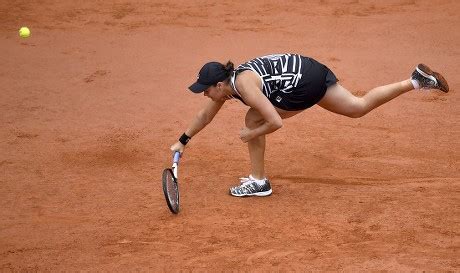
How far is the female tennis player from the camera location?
6578 mm

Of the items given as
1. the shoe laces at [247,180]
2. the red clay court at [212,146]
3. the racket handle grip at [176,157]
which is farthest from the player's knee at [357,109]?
the racket handle grip at [176,157]

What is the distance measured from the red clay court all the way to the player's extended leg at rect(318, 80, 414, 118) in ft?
2.42

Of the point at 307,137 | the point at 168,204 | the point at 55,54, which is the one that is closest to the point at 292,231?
the point at 168,204

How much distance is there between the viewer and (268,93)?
22.2 feet

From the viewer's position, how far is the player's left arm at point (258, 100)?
6488 mm

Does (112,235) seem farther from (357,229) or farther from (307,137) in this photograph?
(307,137)

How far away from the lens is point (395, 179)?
7.39m

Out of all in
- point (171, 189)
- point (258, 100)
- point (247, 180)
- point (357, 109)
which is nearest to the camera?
point (258, 100)

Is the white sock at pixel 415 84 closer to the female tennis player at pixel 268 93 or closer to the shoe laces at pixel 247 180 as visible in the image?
the female tennis player at pixel 268 93

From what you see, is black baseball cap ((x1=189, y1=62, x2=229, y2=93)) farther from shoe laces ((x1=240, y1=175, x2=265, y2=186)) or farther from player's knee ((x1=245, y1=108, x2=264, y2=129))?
shoe laces ((x1=240, y1=175, x2=265, y2=186))

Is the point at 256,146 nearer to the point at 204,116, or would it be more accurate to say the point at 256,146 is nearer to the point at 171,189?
the point at 204,116

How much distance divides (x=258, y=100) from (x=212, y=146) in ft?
6.49

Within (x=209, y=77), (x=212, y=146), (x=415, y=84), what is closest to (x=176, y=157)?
(x=209, y=77)

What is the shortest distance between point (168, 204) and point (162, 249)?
1.56 ft
